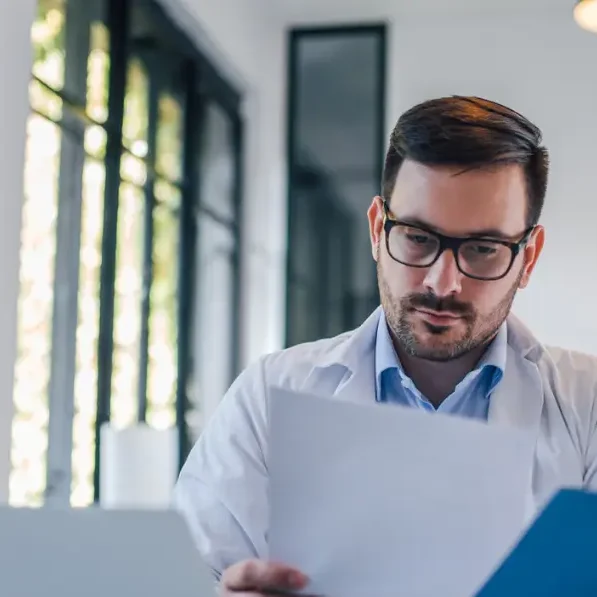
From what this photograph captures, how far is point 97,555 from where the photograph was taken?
0.66 m

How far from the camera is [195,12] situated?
3945 mm

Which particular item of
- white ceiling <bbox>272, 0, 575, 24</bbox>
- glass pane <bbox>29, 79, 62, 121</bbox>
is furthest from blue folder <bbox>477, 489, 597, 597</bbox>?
white ceiling <bbox>272, 0, 575, 24</bbox>

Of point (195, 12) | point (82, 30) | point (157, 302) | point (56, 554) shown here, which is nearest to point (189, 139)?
point (195, 12)

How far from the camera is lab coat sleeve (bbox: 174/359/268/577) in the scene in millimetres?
1130

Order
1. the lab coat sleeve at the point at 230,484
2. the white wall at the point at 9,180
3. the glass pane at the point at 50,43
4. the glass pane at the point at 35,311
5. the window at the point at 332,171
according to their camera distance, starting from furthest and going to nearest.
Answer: the window at the point at 332,171
the glass pane at the point at 50,43
the glass pane at the point at 35,311
the white wall at the point at 9,180
the lab coat sleeve at the point at 230,484

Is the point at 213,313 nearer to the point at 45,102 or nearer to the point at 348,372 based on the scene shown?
the point at 45,102

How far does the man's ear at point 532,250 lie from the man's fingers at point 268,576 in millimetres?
642

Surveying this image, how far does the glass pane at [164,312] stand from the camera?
385 centimetres

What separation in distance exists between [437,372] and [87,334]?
2100mm

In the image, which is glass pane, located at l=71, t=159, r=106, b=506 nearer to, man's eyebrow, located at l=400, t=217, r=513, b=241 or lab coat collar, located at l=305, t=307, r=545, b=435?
lab coat collar, located at l=305, t=307, r=545, b=435

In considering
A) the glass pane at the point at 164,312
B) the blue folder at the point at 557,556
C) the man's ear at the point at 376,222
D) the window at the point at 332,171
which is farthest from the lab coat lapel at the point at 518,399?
the window at the point at 332,171

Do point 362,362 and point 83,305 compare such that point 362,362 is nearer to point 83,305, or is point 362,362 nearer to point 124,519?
point 124,519

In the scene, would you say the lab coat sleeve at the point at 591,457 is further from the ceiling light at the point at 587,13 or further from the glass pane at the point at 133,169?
the glass pane at the point at 133,169

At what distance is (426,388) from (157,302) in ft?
8.95
